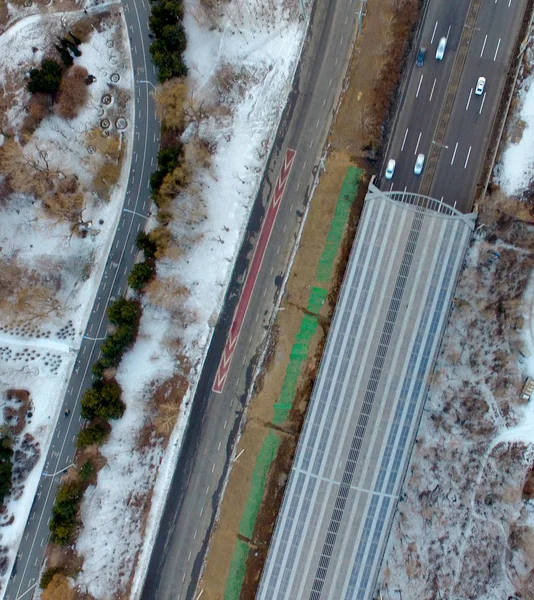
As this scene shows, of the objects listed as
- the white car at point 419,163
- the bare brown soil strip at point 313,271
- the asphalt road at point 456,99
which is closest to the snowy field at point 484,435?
the asphalt road at point 456,99

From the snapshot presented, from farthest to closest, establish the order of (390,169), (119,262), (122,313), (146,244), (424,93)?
(119,262) → (424,93) → (146,244) → (390,169) → (122,313)

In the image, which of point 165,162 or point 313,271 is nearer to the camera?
point 165,162

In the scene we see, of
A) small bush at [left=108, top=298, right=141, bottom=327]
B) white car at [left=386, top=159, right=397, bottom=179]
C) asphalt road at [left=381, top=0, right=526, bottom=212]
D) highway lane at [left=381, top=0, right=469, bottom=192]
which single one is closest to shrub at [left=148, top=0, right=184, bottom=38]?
highway lane at [left=381, top=0, right=469, bottom=192]

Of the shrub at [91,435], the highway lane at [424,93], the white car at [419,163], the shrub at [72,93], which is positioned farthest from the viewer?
the shrub at [72,93]

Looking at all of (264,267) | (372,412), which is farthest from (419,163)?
(372,412)

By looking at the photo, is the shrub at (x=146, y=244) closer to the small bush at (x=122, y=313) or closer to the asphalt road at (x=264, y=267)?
the small bush at (x=122, y=313)

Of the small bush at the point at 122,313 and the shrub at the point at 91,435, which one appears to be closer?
the shrub at the point at 91,435

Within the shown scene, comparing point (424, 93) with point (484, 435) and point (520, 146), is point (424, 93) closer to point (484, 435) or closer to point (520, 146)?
point (520, 146)

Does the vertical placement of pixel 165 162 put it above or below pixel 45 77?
below
